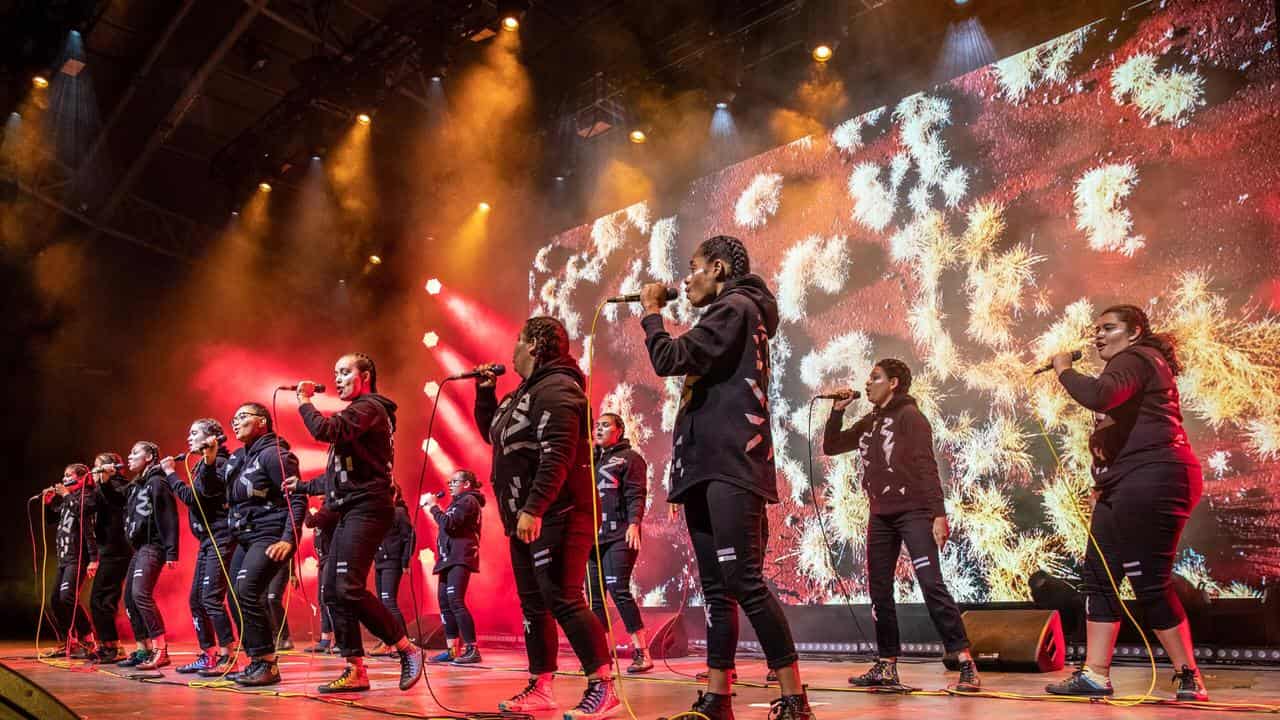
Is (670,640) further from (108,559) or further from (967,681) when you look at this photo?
(108,559)

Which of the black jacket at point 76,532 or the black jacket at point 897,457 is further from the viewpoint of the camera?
the black jacket at point 76,532

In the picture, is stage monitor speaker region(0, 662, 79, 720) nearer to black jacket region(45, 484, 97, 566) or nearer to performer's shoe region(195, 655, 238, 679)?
performer's shoe region(195, 655, 238, 679)

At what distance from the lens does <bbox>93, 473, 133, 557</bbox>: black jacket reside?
767cm

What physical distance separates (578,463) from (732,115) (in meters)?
6.72

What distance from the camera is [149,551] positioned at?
7.29 meters

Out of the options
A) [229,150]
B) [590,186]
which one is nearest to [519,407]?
[590,186]

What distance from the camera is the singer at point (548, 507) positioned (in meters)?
3.93

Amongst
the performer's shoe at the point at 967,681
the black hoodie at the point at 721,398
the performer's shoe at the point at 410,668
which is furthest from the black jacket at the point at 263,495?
the performer's shoe at the point at 967,681

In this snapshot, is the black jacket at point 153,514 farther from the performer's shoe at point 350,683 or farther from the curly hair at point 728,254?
the curly hair at point 728,254

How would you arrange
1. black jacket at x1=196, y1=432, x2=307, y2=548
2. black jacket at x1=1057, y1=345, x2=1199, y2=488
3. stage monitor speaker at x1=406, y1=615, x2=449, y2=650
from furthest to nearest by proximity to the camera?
1. stage monitor speaker at x1=406, y1=615, x2=449, y2=650
2. black jacket at x1=196, y1=432, x2=307, y2=548
3. black jacket at x1=1057, y1=345, x2=1199, y2=488

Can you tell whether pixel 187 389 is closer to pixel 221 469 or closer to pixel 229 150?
pixel 229 150

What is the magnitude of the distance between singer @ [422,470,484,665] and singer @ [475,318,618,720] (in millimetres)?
4152

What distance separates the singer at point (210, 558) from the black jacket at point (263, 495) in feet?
1.04

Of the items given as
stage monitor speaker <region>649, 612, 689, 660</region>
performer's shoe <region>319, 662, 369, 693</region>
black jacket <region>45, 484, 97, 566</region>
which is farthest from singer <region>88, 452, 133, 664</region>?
stage monitor speaker <region>649, 612, 689, 660</region>
